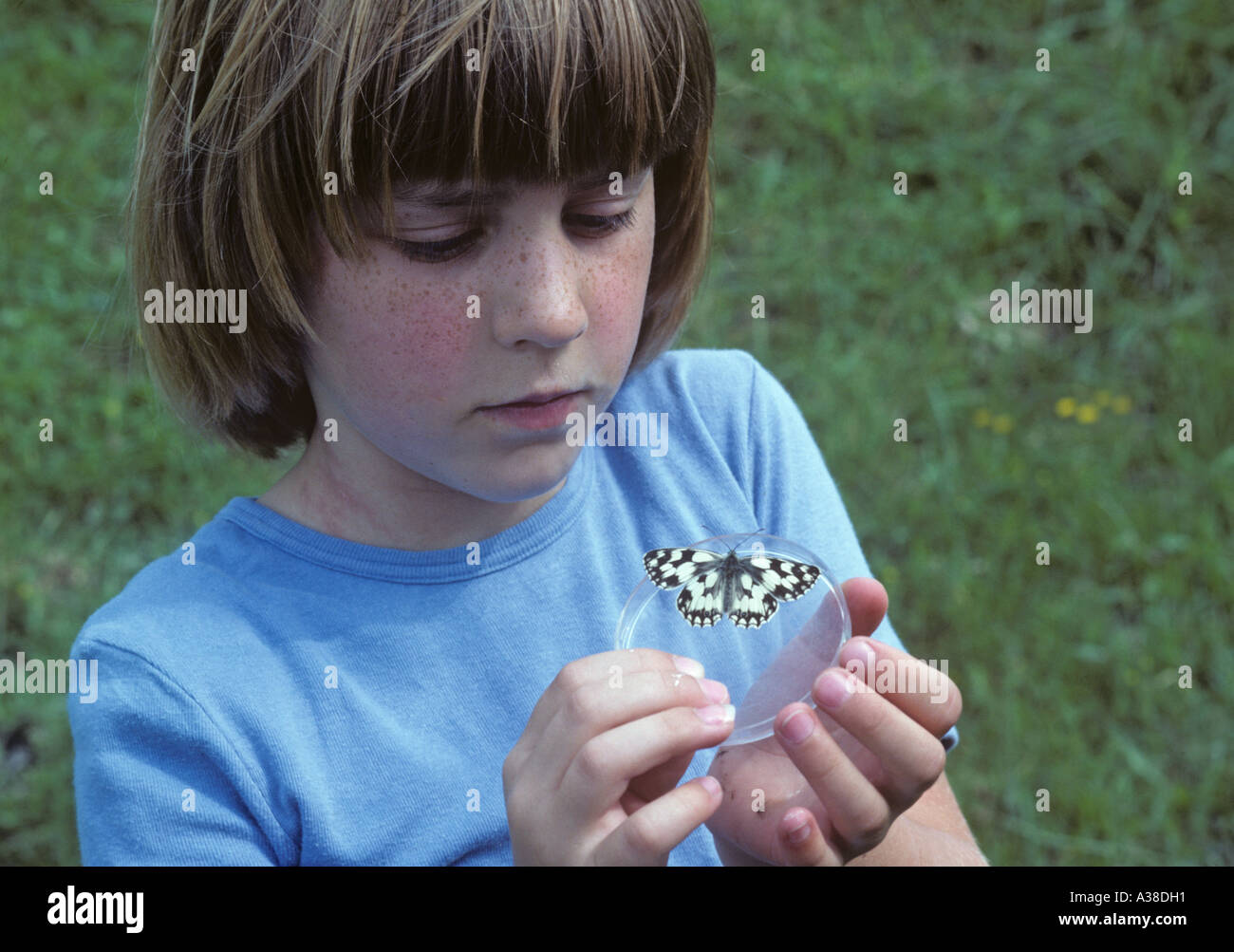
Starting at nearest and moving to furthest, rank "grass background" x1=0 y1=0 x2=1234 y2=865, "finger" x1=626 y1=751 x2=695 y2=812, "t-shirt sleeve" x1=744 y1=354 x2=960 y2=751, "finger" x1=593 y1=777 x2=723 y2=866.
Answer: "finger" x1=593 y1=777 x2=723 y2=866, "finger" x1=626 y1=751 x2=695 y2=812, "t-shirt sleeve" x1=744 y1=354 x2=960 y2=751, "grass background" x1=0 y1=0 x2=1234 y2=865

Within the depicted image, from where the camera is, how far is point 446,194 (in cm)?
111

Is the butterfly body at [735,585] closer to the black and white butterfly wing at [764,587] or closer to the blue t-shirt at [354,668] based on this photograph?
the black and white butterfly wing at [764,587]

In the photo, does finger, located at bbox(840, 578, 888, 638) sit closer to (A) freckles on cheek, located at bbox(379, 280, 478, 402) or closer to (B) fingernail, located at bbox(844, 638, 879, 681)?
(B) fingernail, located at bbox(844, 638, 879, 681)

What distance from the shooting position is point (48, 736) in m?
2.29

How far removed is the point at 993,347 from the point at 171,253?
200 centimetres

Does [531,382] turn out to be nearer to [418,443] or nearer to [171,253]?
[418,443]

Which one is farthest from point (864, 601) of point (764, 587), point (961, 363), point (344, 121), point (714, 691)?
point (961, 363)

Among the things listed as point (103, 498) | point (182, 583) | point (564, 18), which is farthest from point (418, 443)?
point (103, 498)

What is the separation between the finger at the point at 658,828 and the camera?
996mm

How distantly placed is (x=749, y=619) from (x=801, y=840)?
0.20 meters

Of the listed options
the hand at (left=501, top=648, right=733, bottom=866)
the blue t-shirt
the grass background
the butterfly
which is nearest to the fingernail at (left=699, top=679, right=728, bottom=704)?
the hand at (left=501, top=648, right=733, bottom=866)

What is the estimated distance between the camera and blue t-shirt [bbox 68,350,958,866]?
3.85ft

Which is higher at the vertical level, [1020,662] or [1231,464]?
[1231,464]

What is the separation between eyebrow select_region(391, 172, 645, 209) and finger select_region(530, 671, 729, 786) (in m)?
Answer: 0.43
